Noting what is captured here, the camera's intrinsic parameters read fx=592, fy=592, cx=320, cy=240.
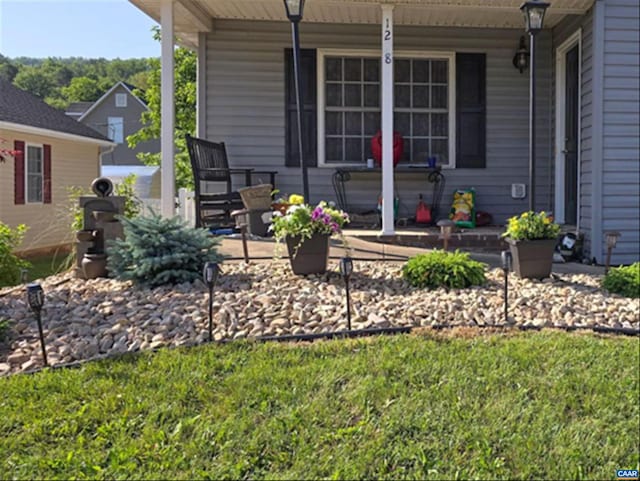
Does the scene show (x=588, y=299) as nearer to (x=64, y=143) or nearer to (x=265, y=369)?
(x=265, y=369)

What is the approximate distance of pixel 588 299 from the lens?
12.4 feet

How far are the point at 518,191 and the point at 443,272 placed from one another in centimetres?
361

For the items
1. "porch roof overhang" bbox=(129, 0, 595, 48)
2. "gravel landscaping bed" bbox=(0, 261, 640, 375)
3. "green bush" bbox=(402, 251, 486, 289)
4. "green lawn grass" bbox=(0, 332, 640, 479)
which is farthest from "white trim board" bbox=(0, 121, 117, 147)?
"green lawn grass" bbox=(0, 332, 640, 479)

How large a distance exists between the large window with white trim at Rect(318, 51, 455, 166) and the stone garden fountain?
2.95 m

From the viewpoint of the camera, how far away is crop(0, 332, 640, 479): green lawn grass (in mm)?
1939

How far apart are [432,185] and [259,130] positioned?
215cm

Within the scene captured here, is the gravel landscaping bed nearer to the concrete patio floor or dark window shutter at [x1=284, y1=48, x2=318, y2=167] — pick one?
the concrete patio floor

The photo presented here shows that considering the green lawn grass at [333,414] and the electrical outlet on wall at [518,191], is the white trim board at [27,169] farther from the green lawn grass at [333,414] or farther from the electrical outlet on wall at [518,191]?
the green lawn grass at [333,414]

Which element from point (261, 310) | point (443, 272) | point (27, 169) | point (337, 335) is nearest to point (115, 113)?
point (27, 169)

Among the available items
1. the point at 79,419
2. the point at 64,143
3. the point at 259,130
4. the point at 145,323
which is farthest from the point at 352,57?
the point at 64,143

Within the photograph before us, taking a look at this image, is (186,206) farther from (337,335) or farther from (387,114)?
(337,335)

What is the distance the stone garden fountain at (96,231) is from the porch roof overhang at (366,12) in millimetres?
2232

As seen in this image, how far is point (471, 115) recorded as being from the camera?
7125 mm

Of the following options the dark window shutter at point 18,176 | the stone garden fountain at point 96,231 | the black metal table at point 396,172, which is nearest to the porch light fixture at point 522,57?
the black metal table at point 396,172
